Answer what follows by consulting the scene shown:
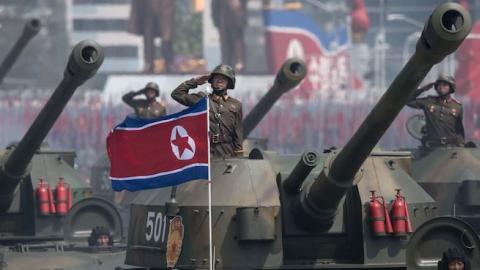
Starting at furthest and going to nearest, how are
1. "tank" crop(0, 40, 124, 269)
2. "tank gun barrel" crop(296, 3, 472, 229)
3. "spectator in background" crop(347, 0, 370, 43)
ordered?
"spectator in background" crop(347, 0, 370, 43)
"tank" crop(0, 40, 124, 269)
"tank gun barrel" crop(296, 3, 472, 229)

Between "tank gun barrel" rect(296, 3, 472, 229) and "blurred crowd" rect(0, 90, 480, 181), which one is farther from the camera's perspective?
"blurred crowd" rect(0, 90, 480, 181)

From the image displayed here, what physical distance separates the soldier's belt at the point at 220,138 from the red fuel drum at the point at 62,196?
7.15 meters

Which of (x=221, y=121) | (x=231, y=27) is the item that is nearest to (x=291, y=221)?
(x=221, y=121)

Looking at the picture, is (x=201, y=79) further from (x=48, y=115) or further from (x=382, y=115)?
(x=48, y=115)

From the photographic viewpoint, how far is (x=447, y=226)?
1959cm

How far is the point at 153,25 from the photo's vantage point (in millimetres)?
98188

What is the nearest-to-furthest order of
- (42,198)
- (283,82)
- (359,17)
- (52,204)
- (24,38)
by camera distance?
(42,198)
(52,204)
(283,82)
(24,38)
(359,17)

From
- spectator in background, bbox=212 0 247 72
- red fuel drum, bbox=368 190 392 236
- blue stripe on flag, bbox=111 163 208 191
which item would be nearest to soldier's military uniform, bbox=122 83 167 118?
blue stripe on flag, bbox=111 163 208 191

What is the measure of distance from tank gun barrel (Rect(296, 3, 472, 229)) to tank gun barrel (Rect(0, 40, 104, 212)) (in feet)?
12.6

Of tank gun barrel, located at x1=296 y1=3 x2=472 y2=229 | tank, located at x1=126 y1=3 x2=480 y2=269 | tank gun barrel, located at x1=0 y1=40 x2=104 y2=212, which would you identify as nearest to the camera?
tank gun barrel, located at x1=296 y1=3 x2=472 y2=229

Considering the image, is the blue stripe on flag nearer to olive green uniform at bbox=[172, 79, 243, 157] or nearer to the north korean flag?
the north korean flag

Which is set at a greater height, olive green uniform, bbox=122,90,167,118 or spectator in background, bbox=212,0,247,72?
spectator in background, bbox=212,0,247,72

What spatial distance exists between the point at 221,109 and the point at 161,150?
1508 mm

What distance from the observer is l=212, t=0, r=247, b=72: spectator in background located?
312ft
